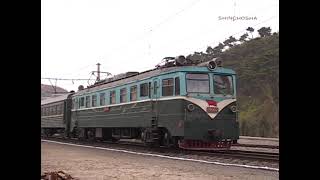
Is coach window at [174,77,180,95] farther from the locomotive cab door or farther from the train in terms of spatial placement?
the locomotive cab door

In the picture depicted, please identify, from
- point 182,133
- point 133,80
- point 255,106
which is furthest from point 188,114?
point 255,106

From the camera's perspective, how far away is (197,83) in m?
14.9

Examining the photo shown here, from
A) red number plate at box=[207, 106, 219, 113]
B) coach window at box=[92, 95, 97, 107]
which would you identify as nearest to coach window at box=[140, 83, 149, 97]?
red number plate at box=[207, 106, 219, 113]

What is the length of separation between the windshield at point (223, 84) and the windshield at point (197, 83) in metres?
0.33

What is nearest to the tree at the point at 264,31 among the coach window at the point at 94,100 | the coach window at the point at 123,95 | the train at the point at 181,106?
the coach window at the point at 94,100

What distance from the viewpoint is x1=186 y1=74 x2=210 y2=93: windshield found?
14.7 metres

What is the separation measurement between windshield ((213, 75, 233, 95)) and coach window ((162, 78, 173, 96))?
1.46 meters

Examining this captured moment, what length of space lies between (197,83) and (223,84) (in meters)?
1.09

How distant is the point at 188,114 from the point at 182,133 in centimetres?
67

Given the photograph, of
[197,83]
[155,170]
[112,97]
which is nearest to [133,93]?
[112,97]

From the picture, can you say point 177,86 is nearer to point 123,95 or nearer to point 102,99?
point 123,95
